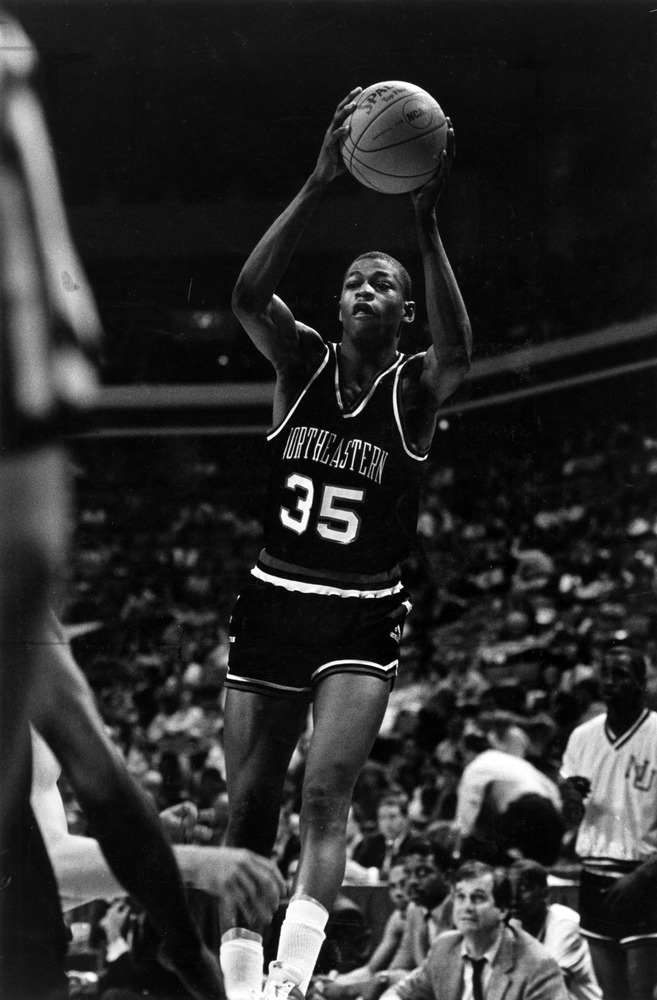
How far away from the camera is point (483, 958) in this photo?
16.4 ft

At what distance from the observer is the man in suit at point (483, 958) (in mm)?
4996

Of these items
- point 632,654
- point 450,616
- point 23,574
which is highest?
point 23,574

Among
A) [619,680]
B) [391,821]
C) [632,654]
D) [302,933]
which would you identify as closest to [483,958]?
[391,821]

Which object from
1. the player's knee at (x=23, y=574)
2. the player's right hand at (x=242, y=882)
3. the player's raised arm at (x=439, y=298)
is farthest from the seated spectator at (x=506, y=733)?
the player's knee at (x=23, y=574)

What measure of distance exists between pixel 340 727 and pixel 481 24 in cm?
335

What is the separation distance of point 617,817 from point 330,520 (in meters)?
1.91

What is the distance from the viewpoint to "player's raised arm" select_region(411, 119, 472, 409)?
478cm

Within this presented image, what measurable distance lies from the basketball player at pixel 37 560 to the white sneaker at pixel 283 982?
0.94 m

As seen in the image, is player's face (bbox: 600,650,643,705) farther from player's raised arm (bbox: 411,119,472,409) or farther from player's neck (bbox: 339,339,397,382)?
player's neck (bbox: 339,339,397,382)

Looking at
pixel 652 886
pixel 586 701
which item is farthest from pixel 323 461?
pixel 652 886

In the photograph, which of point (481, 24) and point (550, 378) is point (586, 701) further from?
point (481, 24)

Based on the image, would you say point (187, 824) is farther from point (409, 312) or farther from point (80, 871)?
point (409, 312)

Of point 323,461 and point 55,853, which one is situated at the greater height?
point 323,461

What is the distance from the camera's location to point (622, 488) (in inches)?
204
